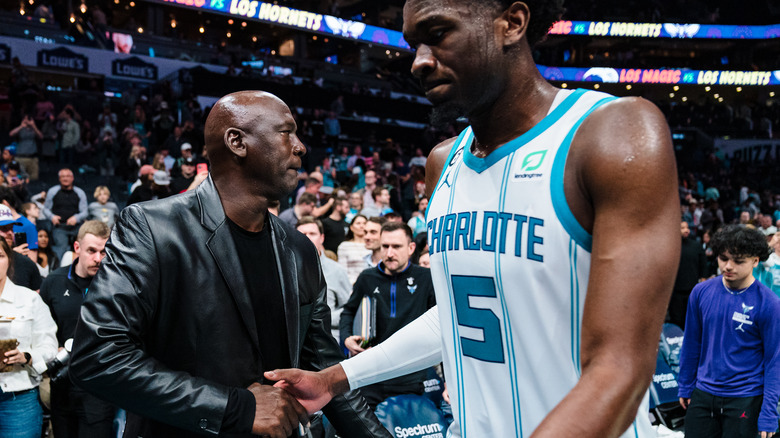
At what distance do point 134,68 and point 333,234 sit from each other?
44.3 feet

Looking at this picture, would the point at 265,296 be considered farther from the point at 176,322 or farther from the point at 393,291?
the point at 393,291

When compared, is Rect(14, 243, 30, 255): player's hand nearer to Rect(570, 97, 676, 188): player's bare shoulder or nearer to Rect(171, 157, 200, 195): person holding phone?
Rect(171, 157, 200, 195): person holding phone

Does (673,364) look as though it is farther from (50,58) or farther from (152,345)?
(50,58)

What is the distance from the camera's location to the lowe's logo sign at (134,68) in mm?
19281

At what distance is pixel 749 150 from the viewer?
1255 inches

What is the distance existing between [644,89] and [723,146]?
309 inches

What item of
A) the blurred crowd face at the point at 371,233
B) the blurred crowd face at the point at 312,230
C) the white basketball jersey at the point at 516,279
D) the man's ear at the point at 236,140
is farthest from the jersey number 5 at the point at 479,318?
the blurred crowd face at the point at 371,233

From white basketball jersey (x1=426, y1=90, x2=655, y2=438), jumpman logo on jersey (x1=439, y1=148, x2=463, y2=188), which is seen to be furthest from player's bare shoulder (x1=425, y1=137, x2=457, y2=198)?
white basketball jersey (x1=426, y1=90, x2=655, y2=438)

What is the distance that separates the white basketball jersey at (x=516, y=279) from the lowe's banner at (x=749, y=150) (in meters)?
33.1

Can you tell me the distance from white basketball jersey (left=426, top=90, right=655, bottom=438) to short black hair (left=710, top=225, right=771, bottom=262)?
409cm

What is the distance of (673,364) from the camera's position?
7633mm

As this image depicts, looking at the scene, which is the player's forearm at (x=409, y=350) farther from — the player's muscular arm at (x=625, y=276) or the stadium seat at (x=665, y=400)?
the stadium seat at (x=665, y=400)

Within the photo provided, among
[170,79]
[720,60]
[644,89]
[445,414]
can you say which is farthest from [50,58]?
[720,60]

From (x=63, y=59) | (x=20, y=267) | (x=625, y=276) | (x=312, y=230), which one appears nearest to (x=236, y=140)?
(x=625, y=276)
